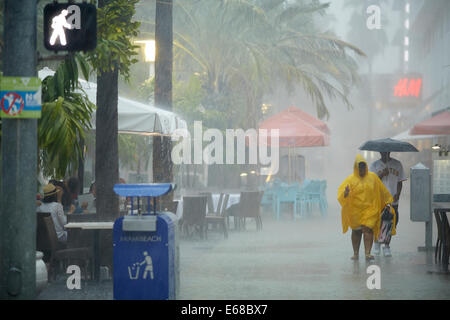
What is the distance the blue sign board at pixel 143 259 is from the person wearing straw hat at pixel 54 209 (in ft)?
9.46

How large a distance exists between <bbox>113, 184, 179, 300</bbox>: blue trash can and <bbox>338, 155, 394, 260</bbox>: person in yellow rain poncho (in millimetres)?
5027

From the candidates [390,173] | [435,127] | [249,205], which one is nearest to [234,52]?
[435,127]

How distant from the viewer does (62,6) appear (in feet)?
25.5

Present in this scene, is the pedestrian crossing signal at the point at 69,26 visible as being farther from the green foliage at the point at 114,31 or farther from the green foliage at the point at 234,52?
the green foliage at the point at 234,52

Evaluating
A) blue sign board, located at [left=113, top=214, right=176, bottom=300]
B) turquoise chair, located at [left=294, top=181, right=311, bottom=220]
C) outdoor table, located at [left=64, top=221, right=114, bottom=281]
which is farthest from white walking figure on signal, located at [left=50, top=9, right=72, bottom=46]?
turquoise chair, located at [left=294, top=181, right=311, bottom=220]

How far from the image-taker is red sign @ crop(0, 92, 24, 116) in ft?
25.2

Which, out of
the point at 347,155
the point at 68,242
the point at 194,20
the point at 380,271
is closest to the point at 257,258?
the point at 380,271

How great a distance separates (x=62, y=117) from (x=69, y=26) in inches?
49.4

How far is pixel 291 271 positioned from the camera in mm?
11367

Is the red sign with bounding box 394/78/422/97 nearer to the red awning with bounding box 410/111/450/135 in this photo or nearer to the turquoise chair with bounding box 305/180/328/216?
the turquoise chair with bounding box 305/180/328/216

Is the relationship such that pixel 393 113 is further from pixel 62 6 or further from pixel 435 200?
pixel 62 6

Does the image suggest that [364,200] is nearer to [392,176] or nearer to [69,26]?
[392,176]

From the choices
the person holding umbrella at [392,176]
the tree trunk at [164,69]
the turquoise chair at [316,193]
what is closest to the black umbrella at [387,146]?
the person holding umbrella at [392,176]
